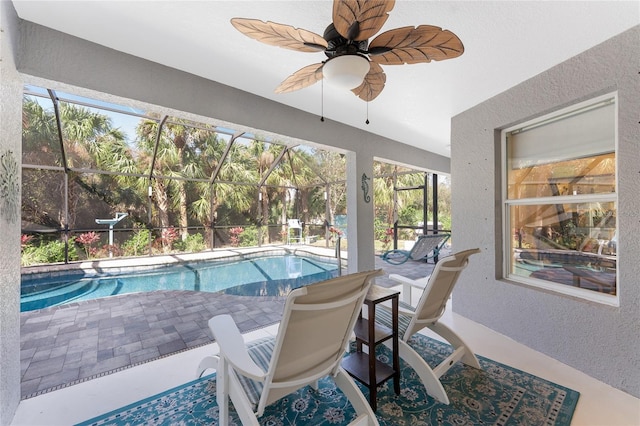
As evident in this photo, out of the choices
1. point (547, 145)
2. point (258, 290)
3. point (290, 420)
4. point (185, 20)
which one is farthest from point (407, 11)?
point (258, 290)

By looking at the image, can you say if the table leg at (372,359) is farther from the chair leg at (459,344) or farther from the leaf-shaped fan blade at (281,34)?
the leaf-shaped fan blade at (281,34)

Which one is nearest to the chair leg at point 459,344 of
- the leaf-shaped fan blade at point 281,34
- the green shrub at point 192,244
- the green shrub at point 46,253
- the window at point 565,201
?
the window at point 565,201

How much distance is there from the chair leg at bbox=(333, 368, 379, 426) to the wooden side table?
19 cm

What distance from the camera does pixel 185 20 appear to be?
6.18 ft

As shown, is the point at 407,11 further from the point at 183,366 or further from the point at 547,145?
the point at 183,366

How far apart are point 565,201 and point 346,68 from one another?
2431 mm

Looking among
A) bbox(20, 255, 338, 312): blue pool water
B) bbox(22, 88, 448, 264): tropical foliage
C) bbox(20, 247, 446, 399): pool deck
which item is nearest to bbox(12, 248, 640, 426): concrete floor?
bbox(20, 247, 446, 399): pool deck

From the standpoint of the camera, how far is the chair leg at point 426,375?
1827 millimetres

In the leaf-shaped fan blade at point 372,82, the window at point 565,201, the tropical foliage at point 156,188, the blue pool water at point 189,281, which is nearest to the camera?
the leaf-shaped fan blade at point 372,82

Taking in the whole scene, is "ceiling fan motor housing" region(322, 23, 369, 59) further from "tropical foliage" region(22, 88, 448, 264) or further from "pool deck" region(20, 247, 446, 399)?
"tropical foliage" region(22, 88, 448, 264)

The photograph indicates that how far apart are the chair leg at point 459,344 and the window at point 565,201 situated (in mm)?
1102

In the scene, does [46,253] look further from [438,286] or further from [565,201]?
[565,201]

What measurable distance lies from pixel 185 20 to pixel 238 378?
2.37 metres

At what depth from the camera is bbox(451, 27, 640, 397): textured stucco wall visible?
1924mm
